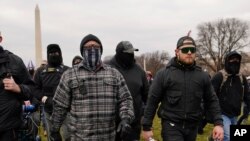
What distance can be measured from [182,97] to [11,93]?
2.08 m

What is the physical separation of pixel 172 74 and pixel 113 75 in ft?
3.84

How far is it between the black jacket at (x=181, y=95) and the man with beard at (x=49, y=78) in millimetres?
2739

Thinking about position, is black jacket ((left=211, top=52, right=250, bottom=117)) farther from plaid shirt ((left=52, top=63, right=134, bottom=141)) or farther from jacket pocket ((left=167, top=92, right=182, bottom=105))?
plaid shirt ((left=52, top=63, right=134, bottom=141))

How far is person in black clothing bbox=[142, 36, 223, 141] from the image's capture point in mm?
5652

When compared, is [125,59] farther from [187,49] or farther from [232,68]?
[232,68]

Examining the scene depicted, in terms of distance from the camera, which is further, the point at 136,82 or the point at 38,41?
the point at 38,41

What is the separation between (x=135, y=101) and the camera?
6.69m

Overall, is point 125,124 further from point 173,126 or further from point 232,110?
point 232,110

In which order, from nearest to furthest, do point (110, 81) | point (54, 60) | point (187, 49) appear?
point (110, 81) → point (187, 49) → point (54, 60)

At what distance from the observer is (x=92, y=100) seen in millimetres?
4660

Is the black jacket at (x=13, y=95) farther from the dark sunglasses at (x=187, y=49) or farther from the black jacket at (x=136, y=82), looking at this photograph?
the dark sunglasses at (x=187, y=49)

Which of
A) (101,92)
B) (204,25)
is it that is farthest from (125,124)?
(204,25)

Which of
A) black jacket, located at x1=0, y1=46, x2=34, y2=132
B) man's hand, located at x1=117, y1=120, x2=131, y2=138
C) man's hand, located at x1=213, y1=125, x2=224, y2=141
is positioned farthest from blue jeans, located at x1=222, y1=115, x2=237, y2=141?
black jacket, located at x1=0, y1=46, x2=34, y2=132

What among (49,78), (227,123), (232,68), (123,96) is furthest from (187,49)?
(49,78)
